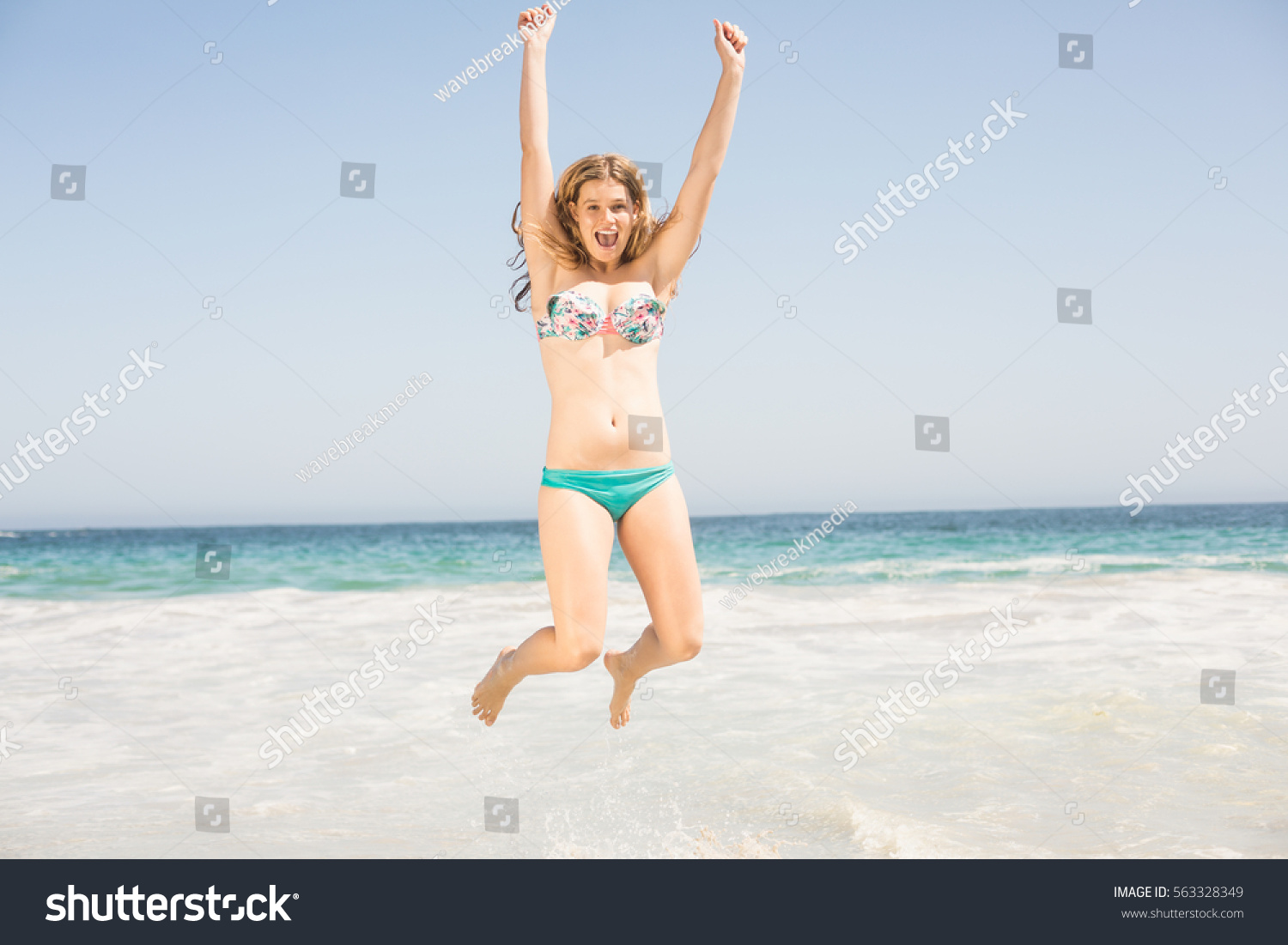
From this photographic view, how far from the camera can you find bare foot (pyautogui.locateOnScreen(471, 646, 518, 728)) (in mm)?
4195

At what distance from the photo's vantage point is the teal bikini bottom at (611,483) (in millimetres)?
3822

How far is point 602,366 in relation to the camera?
12.5 feet

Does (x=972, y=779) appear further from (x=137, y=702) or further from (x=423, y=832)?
(x=137, y=702)

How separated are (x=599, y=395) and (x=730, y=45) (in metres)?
1.52

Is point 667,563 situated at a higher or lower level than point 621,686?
higher

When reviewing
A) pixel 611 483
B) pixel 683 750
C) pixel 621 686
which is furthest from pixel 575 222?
pixel 683 750

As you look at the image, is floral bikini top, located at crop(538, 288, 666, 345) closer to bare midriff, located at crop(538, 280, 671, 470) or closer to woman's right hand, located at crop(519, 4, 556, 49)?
bare midriff, located at crop(538, 280, 671, 470)

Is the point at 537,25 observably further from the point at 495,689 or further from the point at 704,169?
the point at 495,689
